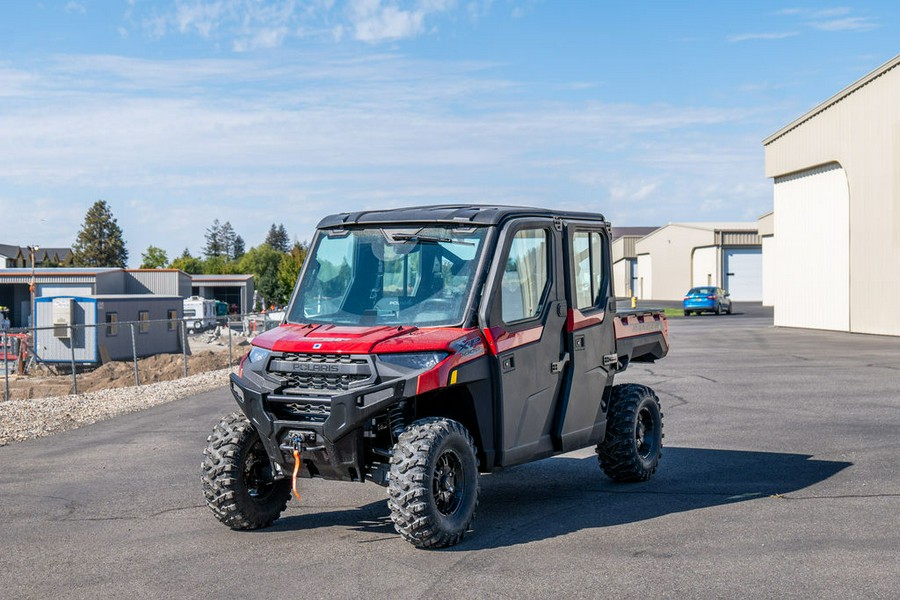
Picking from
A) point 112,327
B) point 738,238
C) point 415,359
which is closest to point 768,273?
point 738,238

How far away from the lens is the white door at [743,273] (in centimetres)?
8119

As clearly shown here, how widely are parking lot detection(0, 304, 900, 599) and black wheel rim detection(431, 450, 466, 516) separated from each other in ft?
0.99

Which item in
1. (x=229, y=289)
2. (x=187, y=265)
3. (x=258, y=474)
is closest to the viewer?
(x=258, y=474)

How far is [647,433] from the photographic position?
10055 millimetres

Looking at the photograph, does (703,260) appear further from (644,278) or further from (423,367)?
Result: (423,367)

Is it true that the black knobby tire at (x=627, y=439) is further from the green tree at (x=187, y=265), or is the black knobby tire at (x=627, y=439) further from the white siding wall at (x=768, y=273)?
the green tree at (x=187, y=265)

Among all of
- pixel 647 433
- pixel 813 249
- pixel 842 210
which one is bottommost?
pixel 647 433

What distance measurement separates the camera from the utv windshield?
7.84m

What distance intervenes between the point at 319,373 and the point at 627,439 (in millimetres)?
3351

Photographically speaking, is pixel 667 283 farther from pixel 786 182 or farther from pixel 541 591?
pixel 541 591

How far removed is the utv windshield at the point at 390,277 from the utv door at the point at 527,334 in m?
0.27

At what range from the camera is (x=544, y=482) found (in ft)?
32.4

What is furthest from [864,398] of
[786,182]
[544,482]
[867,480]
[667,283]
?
[667,283]

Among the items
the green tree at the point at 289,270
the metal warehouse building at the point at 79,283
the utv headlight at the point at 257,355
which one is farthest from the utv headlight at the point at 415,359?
the green tree at the point at 289,270
